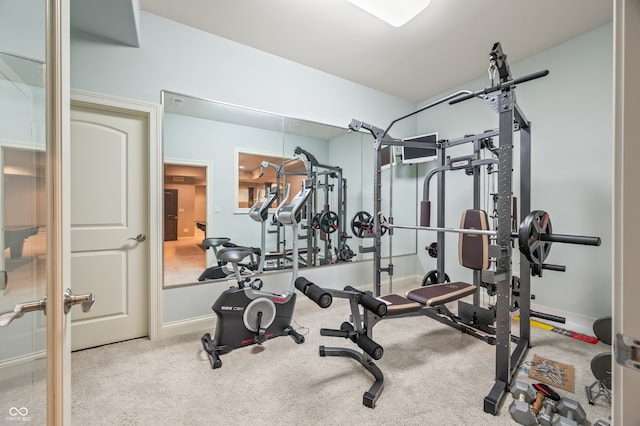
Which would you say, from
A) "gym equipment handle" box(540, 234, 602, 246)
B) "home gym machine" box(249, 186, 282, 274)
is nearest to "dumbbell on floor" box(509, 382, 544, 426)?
"gym equipment handle" box(540, 234, 602, 246)

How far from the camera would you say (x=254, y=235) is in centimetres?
307

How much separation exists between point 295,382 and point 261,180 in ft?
6.76

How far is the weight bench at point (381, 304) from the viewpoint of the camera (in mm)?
1784

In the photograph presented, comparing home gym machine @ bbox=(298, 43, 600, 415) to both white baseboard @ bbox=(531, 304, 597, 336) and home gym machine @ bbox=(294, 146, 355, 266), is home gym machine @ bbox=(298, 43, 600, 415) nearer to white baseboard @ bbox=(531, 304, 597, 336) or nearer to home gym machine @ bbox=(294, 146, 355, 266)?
white baseboard @ bbox=(531, 304, 597, 336)

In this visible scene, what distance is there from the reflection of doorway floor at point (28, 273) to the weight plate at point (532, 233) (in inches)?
87.2

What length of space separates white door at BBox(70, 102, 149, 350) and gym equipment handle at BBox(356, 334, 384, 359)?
6.68ft

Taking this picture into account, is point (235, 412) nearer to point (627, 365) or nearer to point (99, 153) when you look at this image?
point (627, 365)

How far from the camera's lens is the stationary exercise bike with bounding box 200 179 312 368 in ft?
7.18

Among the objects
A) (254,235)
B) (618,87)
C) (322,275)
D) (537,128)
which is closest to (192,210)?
(254,235)

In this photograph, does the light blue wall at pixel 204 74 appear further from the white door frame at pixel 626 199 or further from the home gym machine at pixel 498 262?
the white door frame at pixel 626 199

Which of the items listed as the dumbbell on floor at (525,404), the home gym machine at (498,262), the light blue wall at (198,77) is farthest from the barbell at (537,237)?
the light blue wall at (198,77)

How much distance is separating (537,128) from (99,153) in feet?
14.9

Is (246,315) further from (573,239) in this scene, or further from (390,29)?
(390,29)

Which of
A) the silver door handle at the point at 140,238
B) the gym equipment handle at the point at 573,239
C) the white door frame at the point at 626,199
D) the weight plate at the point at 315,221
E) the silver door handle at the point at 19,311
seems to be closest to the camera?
the white door frame at the point at 626,199
